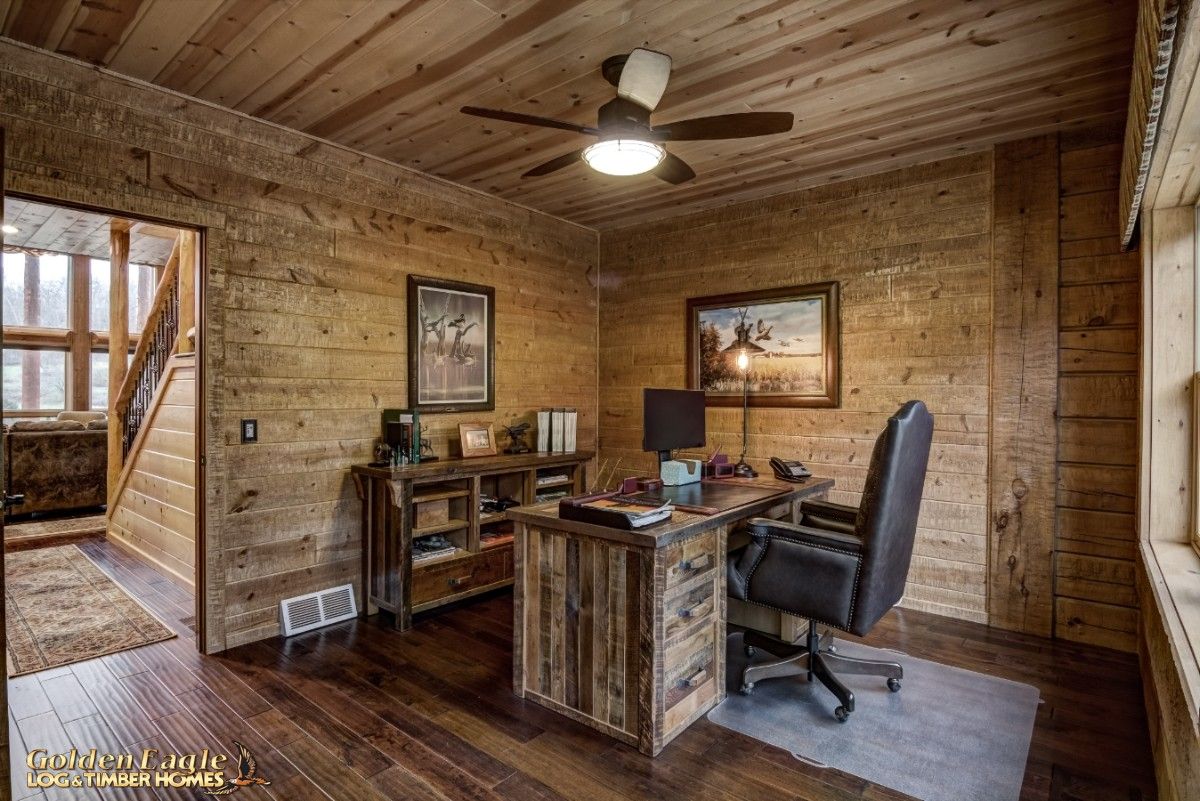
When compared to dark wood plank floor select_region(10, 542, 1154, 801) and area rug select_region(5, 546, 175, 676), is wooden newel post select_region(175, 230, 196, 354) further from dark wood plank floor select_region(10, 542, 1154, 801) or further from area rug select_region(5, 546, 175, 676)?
dark wood plank floor select_region(10, 542, 1154, 801)

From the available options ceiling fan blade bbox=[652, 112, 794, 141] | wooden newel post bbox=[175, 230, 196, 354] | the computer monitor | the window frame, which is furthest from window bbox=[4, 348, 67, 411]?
ceiling fan blade bbox=[652, 112, 794, 141]

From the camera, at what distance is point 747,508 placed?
8.64 ft

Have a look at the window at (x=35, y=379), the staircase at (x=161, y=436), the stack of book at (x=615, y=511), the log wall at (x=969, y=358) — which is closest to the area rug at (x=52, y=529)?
the staircase at (x=161, y=436)

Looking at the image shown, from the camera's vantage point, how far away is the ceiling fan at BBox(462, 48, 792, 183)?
2.33 m

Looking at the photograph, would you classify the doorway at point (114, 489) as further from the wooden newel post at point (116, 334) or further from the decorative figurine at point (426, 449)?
the decorative figurine at point (426, 449)

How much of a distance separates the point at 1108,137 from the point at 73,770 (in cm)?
518

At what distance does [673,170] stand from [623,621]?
193 centimetres

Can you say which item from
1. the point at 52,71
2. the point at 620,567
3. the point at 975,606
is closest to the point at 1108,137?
the point at 975,606

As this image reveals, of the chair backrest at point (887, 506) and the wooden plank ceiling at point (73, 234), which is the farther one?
the wooden plank ceiling at point (73, 234)

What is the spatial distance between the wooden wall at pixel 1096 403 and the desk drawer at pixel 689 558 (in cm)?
212

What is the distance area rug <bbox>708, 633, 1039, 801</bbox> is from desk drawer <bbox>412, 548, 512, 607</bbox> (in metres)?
1.61

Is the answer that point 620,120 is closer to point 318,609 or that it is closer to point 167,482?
point 318,609

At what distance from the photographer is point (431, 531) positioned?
3615 millimetres

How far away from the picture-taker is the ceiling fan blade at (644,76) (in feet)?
7.50
